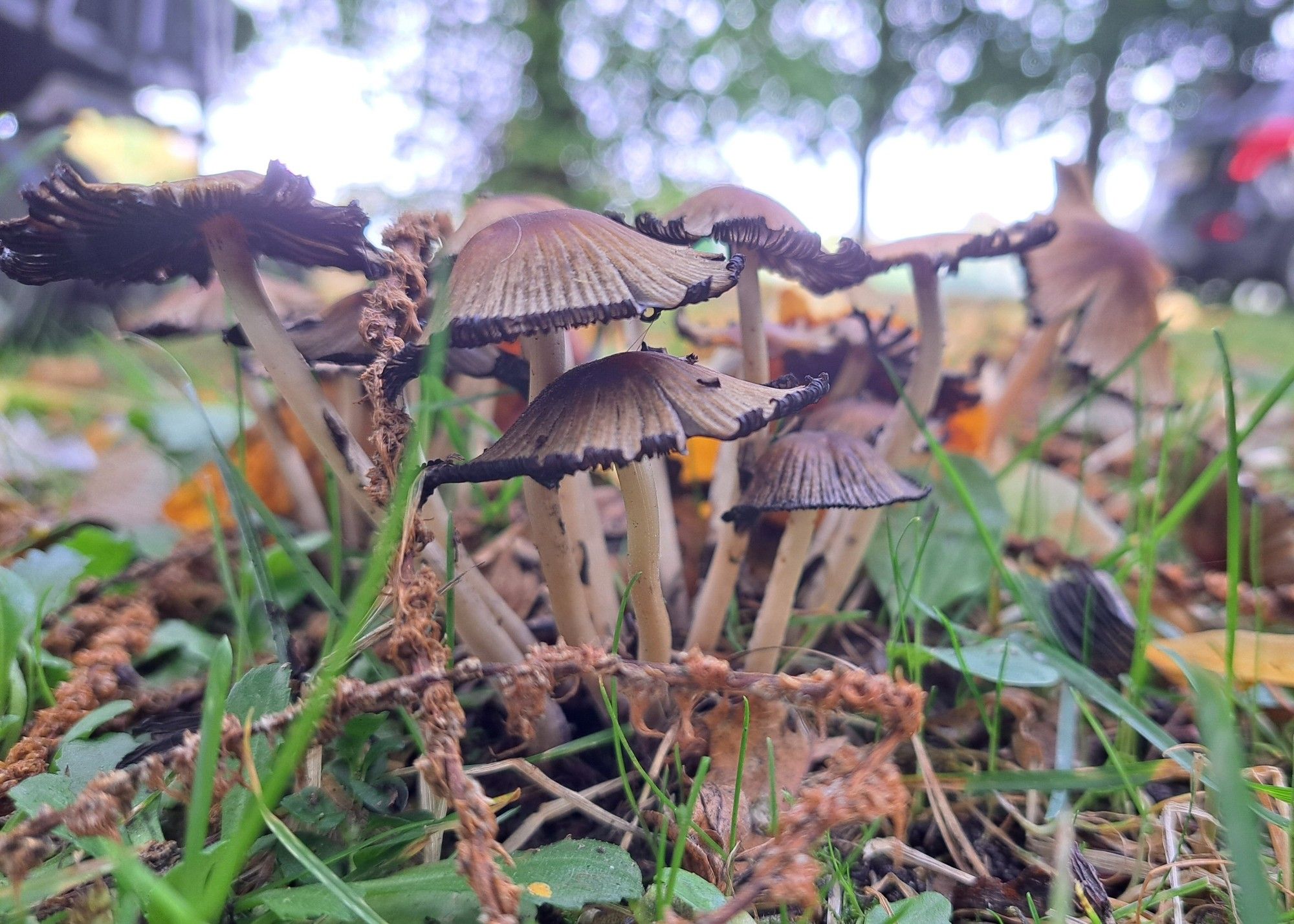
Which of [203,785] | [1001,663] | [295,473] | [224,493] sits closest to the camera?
[203,785]

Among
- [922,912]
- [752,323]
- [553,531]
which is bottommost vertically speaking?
[922,912]

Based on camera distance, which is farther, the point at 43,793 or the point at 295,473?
the point at 295,473

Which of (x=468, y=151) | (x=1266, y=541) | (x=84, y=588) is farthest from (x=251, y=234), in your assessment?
(x=468, y=151)

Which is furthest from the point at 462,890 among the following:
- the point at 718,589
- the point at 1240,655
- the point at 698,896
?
the point at 1240,655

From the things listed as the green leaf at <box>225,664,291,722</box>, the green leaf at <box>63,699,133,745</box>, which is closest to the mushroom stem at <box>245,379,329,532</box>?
the green leaf at <box>63,699,133,745</box>

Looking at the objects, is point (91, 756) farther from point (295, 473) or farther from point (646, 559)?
point (295, 473)

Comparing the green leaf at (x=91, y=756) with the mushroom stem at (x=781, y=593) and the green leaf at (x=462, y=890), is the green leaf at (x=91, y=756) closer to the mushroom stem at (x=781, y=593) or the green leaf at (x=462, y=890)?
the green leaf at (x=462, y=890)
